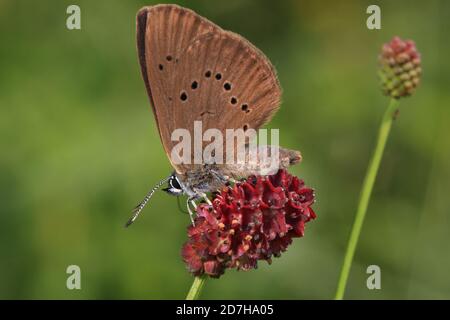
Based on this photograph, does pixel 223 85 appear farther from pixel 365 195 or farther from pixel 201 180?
pixel 365 195

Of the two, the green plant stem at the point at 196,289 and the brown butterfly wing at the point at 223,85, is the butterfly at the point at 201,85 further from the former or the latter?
the green plant stem at the point at 196,289

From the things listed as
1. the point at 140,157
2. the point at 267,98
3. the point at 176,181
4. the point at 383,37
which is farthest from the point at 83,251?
the point at 383,37

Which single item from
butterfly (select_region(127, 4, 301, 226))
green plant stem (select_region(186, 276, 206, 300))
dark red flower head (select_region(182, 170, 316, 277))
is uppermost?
butterfly (select_region(127, 4, 301, 226))

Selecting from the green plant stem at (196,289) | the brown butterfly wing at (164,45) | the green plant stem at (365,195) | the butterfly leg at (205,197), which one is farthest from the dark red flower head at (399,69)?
the green plant stem at (196,289)

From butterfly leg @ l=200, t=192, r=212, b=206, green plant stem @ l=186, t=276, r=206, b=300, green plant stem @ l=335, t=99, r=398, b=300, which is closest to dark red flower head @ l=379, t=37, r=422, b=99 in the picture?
green plant stem @ l=335, t=99, r=398, b=300

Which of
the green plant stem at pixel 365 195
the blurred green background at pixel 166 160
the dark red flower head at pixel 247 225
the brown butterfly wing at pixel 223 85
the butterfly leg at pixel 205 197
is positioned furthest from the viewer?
the blurred green background at pixel 166 160

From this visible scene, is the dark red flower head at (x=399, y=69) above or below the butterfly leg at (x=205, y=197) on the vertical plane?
above

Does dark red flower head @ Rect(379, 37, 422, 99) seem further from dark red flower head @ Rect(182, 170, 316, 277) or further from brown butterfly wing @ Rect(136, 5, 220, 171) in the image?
brown butterfly wing @ Rect(136, 5, 220, 171)
